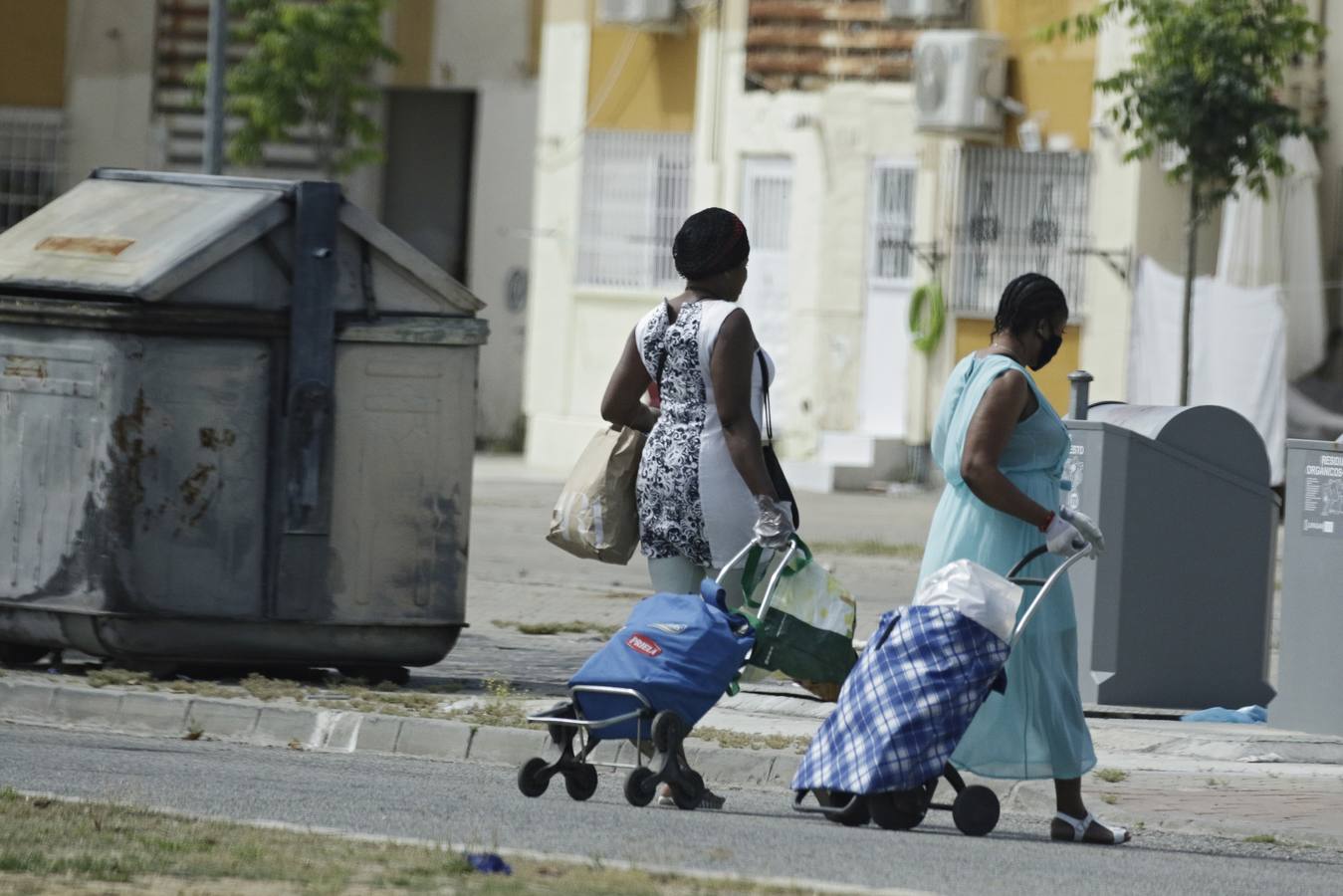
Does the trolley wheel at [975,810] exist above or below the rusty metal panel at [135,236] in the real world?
below

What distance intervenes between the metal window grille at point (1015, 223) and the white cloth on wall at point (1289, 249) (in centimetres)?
159

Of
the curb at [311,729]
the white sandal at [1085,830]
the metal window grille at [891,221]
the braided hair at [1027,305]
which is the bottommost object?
the curb at [311,729]

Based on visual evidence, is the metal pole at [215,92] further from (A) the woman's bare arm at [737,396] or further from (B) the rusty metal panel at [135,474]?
(A) the woman's bare arm at [737,396]

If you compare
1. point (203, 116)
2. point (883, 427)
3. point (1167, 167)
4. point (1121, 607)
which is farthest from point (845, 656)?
point (203, 116)

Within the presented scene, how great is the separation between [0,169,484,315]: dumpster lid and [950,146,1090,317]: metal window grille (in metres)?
14.9

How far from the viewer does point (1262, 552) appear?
10.6 meters

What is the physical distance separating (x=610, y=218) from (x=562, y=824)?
21194 millimetres

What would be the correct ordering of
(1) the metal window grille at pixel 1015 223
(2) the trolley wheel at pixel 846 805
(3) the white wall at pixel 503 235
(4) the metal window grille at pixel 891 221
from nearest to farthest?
(2) the trolley wheel at pixel 846 805
(1) the metal window grille at pixel 1015 223
(4) the metal window grille at pixel 891 221
(3) the white wall at pixel 503 235

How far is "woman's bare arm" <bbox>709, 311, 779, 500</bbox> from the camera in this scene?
7.73 meters

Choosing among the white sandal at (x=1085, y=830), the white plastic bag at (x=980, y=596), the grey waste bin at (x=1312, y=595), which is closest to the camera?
the white plastic bag at (x=980, y=596)

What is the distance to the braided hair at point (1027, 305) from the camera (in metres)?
7.62

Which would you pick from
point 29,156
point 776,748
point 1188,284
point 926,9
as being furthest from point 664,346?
point 29,156

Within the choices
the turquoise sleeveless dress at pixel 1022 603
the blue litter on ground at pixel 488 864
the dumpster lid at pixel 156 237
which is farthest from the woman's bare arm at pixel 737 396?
the dumpster lid at pixel 156 237

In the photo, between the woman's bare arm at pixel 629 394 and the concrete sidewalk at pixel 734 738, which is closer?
the woman's bare arm at pixel 629 394
